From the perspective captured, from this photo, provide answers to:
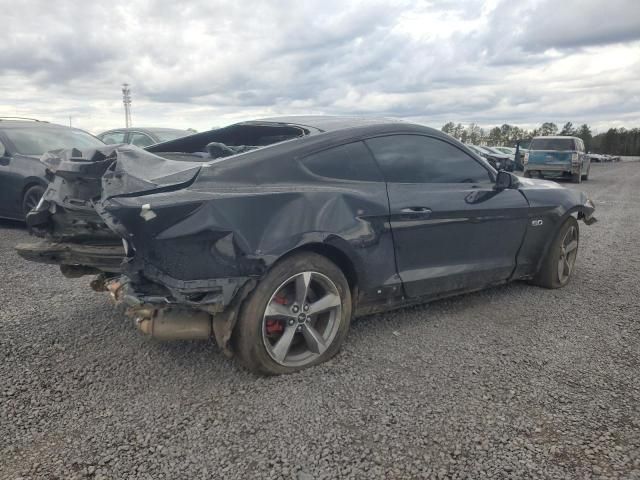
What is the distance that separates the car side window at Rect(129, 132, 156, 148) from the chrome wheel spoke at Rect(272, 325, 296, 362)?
7556 millimetres

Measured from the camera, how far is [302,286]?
9.38ft

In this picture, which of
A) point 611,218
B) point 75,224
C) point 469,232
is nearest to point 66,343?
point 75,224

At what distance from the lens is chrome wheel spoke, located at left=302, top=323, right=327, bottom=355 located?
296cm

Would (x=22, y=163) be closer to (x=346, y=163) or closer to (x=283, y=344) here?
(x=346, y=163)

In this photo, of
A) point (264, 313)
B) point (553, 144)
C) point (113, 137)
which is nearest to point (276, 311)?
point (264, 313)

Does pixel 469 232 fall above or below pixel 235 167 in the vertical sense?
below

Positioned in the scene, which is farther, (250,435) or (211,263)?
(211,263)

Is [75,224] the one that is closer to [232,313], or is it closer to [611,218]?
[232,313]

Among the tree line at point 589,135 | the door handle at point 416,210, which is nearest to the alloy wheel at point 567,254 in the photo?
the door handle at point 416,210

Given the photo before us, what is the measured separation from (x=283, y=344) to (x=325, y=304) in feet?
1.11

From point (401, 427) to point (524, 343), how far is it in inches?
56.4

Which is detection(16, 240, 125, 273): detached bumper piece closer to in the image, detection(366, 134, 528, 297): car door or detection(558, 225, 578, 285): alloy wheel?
detection(366, 134, 528, 297): car door

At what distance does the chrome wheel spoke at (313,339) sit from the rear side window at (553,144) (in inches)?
741

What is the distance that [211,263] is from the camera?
258 centimetres
